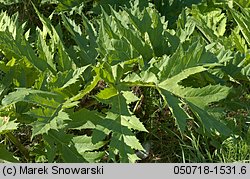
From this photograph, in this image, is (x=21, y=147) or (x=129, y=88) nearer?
(x=129, y=88)

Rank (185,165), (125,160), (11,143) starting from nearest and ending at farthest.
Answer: (125,160), (185,165), (11,143)

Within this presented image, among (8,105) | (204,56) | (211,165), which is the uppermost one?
(204,56)

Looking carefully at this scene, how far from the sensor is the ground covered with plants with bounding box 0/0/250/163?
222 centimetres

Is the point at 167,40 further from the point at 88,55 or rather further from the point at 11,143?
the point at 11,143

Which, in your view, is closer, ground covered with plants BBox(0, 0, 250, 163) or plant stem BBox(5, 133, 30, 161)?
ground covered with plants BBox(0, 0, 250, 163)

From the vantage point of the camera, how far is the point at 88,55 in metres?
2.52

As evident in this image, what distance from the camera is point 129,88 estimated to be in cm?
246

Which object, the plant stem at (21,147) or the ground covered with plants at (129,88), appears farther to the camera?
the plant stem at (21,147)

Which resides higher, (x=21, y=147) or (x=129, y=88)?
(x=129, y=88)

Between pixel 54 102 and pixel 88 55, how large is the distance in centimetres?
38

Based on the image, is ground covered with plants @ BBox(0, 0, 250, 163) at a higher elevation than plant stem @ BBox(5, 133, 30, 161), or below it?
higher

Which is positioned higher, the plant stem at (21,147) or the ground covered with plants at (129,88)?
the ground covered with plants at (129,88)

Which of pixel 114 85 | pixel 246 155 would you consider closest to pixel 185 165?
pixel 246 155

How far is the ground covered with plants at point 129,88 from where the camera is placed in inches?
87.4
